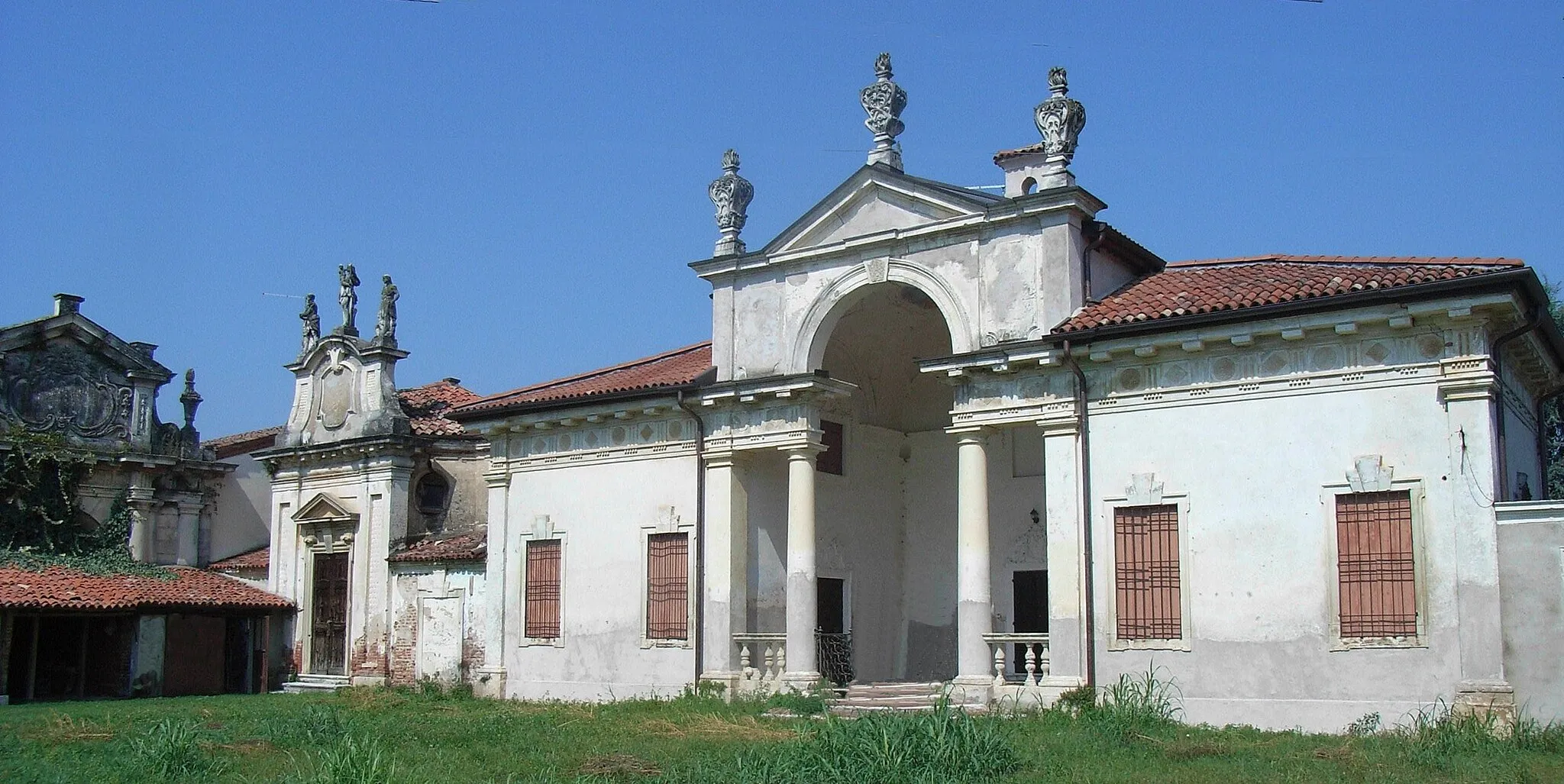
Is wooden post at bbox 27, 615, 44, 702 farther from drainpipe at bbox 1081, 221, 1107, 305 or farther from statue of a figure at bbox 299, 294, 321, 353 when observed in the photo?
drainpipe at bbox 1081, 221, 1107, 305

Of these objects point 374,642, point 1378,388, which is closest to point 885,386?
point 1378,388

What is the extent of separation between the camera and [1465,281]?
14.3m

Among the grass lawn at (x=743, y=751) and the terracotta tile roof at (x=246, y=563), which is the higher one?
the terracotta tile roof at (x=246, y=563)

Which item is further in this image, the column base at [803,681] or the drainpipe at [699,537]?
the drainpipe at [699,537]

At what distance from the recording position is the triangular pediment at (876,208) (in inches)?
745

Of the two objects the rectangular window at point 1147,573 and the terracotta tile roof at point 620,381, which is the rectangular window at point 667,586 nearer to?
the terracotta tile roof at point 620,381

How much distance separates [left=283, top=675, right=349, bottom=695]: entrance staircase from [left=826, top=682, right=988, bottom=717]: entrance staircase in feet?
39.0

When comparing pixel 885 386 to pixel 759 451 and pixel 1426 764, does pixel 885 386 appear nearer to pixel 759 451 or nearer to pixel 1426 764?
pixel 759 451

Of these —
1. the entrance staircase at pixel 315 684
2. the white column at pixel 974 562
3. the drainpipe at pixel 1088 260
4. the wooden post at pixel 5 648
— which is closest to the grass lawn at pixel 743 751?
the white column at pixel 974 562

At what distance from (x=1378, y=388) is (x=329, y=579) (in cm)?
2072

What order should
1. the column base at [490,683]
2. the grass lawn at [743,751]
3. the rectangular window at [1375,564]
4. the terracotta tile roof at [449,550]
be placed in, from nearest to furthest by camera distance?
the grass lawn at [743,751], the rectangular window at [1375,564], the column base at [490,683], the terracotta tile roof at [449,550]

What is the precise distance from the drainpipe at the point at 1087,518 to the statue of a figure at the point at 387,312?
1556 cm

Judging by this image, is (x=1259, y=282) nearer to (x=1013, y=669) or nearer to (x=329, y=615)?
(x=1013, y=669)

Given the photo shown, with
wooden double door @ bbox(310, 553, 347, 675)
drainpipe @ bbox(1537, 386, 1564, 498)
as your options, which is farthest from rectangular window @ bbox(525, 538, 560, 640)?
drainpipe @ bbox(1537, 386, 1564, 498)
